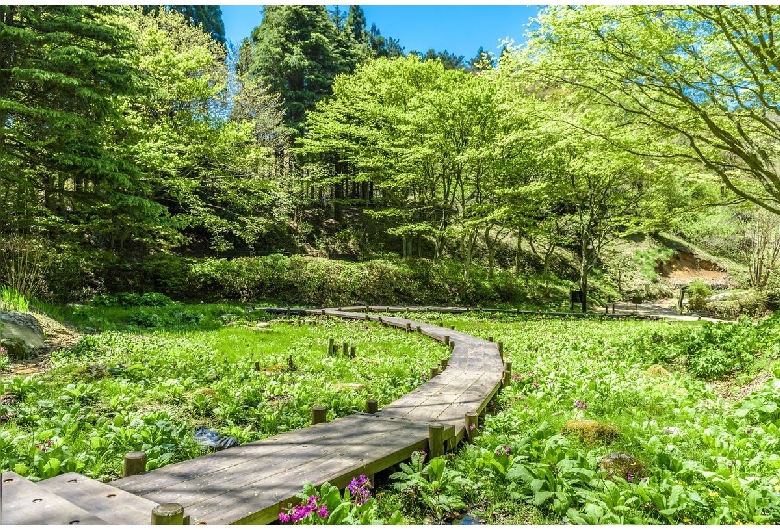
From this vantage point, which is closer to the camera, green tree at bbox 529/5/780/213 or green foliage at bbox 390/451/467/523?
green foliage at bbox 390/451/467/523

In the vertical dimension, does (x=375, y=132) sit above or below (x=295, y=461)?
above

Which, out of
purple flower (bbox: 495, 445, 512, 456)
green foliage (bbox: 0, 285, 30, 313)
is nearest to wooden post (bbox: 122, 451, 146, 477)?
purple flower (bbox: 495, 445, 512, 456)

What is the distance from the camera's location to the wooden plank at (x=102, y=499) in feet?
10.8

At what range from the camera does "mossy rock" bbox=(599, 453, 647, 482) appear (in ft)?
15.0

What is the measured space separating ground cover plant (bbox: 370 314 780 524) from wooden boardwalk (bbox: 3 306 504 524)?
37 centimetres

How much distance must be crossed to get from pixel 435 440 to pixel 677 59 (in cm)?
914

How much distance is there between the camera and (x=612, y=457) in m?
4.85

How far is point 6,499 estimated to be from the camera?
337cm

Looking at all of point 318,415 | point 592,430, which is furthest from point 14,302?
point 592,430

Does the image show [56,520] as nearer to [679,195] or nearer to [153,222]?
[153,222]

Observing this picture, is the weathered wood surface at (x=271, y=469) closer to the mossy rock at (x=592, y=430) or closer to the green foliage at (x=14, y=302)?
the mossy rock at (x=592, y=430)

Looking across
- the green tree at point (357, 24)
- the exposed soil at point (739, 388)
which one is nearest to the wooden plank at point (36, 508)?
the exposed soil at point (739, 388)

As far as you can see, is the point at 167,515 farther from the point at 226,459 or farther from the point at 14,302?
the point at 14,302

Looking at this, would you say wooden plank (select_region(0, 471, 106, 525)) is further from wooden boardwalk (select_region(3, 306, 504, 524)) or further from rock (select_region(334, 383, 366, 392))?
rock (select_region(334, 383, 366, 392))
